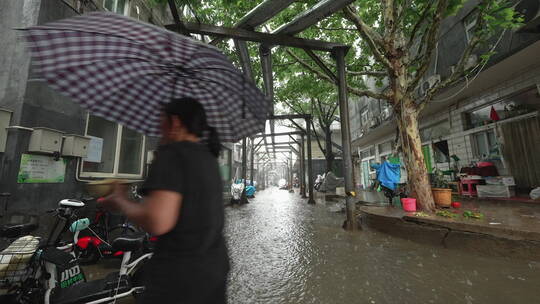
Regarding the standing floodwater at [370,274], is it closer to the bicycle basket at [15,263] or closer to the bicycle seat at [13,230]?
the bicycle basket at [15,263]

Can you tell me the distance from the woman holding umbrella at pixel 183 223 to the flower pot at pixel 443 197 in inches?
258

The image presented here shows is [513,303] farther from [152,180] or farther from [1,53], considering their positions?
[1,53]

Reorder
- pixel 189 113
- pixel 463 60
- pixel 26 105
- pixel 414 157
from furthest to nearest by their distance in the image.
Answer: pixel 414 157, pixel 463 60, pixel 26 105, pixel 189 113

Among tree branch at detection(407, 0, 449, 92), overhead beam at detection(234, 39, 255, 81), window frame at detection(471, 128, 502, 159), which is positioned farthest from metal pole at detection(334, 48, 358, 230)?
window frame at detection(471, 128, 502, 159)

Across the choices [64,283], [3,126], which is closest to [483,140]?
[64,283]

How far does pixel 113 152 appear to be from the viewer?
5.66 meters

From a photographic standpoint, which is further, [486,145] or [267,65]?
[486,145]

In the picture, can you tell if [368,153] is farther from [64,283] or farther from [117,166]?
[64,283]

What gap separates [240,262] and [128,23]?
3.45 metres

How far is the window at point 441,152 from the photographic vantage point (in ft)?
34.7

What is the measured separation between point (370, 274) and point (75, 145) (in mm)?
5662

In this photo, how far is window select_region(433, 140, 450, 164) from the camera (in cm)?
1057

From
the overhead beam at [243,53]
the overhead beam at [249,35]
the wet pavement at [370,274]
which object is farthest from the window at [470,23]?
the wet pavement at [370,274]

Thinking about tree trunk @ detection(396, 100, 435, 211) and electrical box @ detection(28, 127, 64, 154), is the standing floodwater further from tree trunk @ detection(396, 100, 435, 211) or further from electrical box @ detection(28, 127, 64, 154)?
electrical box @ detection(28, 127, 64, 154)
